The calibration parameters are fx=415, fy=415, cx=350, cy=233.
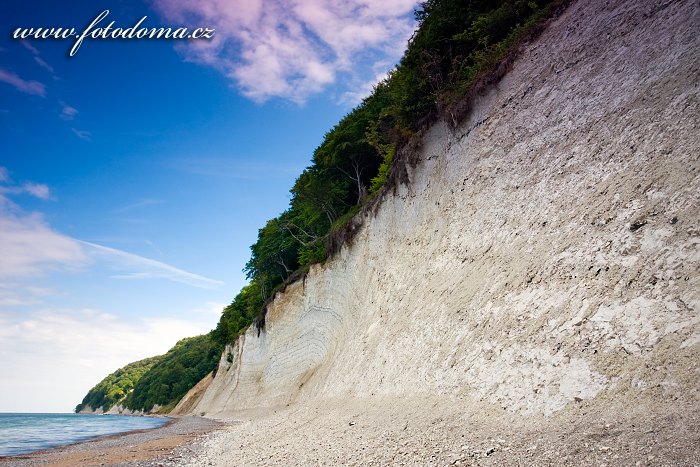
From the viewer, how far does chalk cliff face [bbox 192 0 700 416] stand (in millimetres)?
6387

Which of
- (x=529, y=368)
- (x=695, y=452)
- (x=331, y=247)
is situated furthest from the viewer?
(x=331, y=247)

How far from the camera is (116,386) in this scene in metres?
140

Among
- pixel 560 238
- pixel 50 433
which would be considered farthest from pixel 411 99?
pixel 50 433

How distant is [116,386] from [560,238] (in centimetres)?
16385

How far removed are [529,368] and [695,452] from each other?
3.33m

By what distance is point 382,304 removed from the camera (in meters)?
16.8

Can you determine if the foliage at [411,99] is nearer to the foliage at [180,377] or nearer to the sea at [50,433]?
the sea at [50,433]

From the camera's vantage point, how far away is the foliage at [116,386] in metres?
131

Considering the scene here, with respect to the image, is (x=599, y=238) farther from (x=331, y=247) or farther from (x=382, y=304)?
(x=331, y=247)

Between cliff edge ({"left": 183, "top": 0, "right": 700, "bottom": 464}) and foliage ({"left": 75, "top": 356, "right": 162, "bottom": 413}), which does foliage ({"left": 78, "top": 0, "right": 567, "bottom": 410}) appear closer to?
cliff edge ({"left": 183, "top": 0, "right": 700, "bottom": 464})

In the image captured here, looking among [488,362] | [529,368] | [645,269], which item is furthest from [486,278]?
[645,269]

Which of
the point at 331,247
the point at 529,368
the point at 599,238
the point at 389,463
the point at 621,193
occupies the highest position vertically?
the point at 331,247

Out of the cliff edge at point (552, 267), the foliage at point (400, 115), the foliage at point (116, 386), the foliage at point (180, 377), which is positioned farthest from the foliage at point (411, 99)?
the foliage at point (116, 386)

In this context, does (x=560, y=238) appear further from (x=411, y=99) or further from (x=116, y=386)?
(x=116, y=386)
